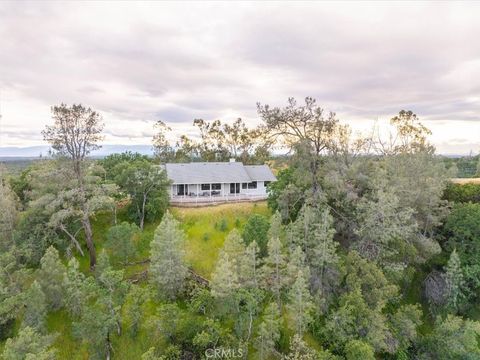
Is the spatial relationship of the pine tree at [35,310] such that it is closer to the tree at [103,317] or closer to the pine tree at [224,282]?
the tree at [103,317]

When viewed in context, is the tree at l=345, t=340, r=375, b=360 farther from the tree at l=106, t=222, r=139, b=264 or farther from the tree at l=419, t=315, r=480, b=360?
the tree at l=106, t=222, r=139, b=264

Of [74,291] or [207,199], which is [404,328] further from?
[207,199]

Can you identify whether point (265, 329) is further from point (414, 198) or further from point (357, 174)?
point (414, 198)

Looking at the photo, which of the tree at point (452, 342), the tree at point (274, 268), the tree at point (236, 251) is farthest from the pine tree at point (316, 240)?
the tree at point (452, 342)

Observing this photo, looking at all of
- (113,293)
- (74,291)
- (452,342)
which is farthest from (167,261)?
(452,342)

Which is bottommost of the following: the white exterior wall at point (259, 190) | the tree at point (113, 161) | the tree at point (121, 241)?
the tree at point (121, 241)

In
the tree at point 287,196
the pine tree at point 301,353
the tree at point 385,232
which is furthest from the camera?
the tree at point 287,196

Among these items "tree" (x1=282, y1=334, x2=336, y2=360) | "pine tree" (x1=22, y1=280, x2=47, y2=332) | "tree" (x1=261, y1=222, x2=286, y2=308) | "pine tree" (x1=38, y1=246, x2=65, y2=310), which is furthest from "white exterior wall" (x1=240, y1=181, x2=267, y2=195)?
"pine tree" (x1=22, y1=280, x2=47, y2=332)
